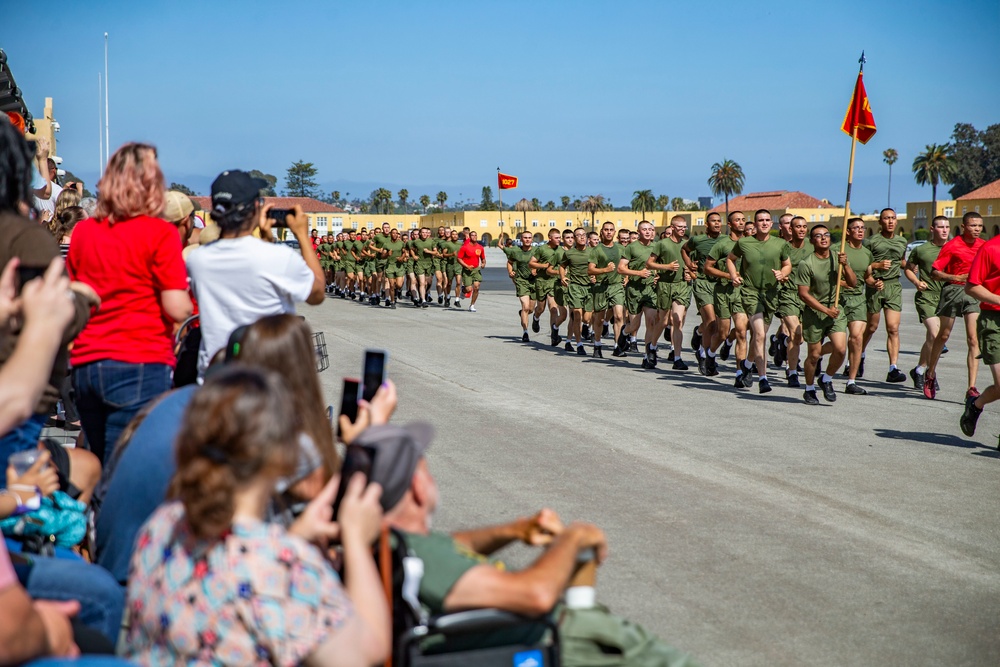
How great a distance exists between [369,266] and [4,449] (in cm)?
2648

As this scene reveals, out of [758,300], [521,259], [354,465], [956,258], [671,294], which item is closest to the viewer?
[354,465]

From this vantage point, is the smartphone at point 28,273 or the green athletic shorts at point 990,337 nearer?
the smartphone at point 28,273

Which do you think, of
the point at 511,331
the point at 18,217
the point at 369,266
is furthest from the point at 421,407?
the point at 369,266

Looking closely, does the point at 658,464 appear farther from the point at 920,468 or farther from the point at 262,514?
the point at 262,514

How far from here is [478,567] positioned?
9.46 ft

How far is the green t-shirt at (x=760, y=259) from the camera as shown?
12.7 meters

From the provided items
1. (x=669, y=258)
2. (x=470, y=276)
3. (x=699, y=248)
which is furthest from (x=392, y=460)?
(x=470, y=276)

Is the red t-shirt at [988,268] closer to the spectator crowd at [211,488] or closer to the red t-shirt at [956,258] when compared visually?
the red t-shirt at [956,258]

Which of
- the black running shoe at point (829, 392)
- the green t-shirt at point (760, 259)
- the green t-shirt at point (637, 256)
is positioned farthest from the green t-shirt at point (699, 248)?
the black running shoe at point (829, 392)

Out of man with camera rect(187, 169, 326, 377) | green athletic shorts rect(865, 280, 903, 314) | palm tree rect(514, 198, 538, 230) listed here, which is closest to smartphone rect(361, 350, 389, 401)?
man with camera rect(187, 169, 326, 377)

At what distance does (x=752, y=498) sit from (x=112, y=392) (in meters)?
4.20

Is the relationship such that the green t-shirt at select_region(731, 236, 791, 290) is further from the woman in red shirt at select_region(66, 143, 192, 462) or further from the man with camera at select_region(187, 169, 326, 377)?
the woman in red shirt at select_region(66, 143, 192, 462)

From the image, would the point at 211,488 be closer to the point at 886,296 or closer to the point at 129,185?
the point at 129,185

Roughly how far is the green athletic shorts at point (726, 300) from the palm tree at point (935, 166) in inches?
4587
